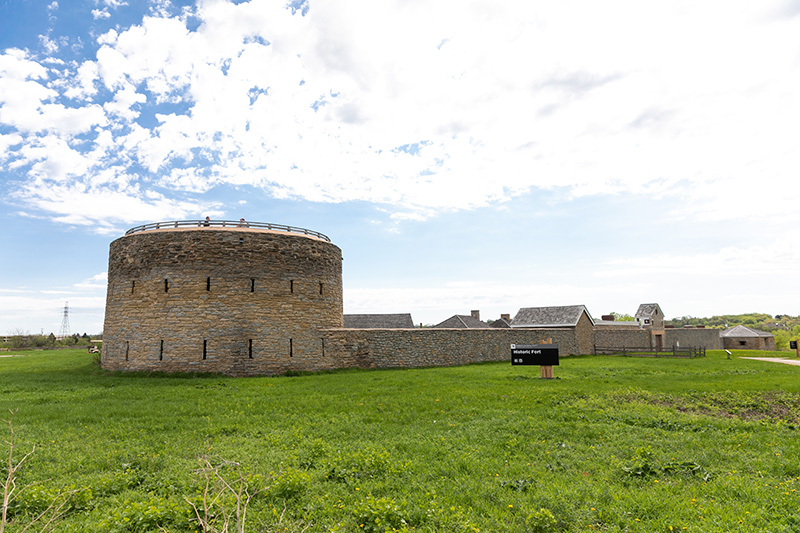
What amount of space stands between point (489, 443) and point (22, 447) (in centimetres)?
946

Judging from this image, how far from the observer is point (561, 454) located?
8.30m

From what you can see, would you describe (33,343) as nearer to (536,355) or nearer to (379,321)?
(379,321)

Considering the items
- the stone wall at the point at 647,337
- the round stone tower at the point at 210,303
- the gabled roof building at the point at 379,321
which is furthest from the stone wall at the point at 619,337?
the round stone tower at the point at 210,303

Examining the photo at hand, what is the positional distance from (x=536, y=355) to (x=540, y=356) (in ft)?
0.77

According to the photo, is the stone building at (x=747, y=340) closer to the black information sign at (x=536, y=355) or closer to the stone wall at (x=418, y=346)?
the stone wall at (x=418, y=346)

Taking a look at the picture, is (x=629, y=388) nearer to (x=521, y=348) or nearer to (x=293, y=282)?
(x=521, y=348)

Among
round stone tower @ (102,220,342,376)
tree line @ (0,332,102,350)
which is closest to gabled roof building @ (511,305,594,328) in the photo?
round stone tower @ (102,220,342,376)

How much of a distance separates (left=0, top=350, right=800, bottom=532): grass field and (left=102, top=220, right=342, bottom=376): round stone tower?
573 cm

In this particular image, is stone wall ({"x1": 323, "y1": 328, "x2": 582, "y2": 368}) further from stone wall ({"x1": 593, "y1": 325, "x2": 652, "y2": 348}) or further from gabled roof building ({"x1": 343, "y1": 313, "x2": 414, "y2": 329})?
gabled roof building ({"x1": 343, "y1": 313, "x2": 414, "y2": 329})

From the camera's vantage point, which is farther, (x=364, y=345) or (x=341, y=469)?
(x=364, y=345)

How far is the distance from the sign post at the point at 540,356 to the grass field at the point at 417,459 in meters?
3.89

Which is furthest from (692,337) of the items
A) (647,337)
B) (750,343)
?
(647,337)

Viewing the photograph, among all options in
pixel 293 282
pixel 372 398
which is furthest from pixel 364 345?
pixel 372 398

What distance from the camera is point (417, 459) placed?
8.07 metres
